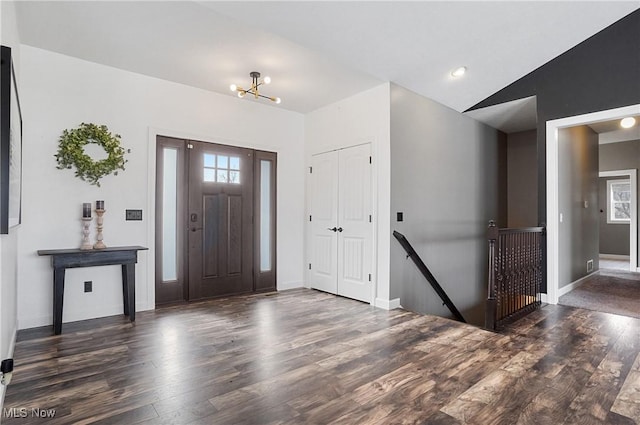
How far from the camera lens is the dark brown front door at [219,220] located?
4.48 m

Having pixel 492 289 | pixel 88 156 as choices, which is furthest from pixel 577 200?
pixel 88 156

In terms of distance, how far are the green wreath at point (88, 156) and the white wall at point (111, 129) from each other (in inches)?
3.0

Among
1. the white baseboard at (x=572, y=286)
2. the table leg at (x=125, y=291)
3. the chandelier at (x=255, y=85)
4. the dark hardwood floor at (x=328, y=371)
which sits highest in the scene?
the chandelier at (x=255, y=85)

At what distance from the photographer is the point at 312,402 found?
81.7 inches

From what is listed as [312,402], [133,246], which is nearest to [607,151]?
[312,402]

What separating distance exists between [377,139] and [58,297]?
3810mm

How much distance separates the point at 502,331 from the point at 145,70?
4777 millimetres

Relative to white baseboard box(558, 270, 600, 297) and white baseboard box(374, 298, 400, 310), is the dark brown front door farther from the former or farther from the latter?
white baseboard box(558, 270, 600, 297)

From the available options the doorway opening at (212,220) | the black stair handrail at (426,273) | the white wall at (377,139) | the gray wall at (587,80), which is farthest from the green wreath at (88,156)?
the gray wall at (587,80)

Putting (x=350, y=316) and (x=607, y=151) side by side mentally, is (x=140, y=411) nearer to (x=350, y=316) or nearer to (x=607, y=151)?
(x=350, y=316)

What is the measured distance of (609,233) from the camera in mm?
8438

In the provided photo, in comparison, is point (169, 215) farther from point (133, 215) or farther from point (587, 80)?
point (587, 80)

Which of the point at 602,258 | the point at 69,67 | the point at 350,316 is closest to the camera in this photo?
the point at 69,67

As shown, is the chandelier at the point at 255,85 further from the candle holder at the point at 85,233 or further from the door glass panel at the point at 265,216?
the candle holder at the point at 85,233
